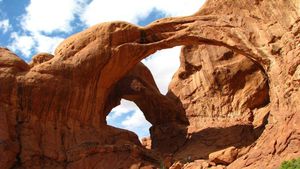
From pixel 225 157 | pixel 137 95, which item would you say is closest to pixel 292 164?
pixel 225 157

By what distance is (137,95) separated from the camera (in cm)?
3144

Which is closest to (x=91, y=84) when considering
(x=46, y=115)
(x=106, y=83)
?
(x=106, y=83)

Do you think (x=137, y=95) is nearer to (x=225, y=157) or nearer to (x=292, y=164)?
(x=225, y=157)

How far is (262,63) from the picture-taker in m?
23.9

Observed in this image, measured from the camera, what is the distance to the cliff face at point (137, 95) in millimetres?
22188

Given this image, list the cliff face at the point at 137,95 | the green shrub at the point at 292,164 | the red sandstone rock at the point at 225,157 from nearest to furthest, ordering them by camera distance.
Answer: the green shrub at the point at 292,164, the cliff face at the point at 137,95, the red sandstone rock at the point at 225,157

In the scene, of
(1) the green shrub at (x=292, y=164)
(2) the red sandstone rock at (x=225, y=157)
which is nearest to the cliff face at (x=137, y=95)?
(2) the red sandstone rock at (x=225, y=157)

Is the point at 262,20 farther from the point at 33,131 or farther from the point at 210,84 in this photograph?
the point at 33,131

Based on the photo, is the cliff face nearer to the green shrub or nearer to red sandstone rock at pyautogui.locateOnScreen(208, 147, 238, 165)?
red sandstone rock at pyautogui.locateOnScreen(208, 147, 238, 165)

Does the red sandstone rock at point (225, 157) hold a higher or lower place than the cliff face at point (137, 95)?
lower

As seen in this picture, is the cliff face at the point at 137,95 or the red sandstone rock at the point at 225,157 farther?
the red sandstone rock at the point at 225,157

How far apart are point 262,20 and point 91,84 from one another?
9873mm

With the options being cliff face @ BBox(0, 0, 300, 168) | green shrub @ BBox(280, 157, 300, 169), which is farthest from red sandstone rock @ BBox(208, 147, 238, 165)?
green shrub @ BBox(280, 157, 300, 169)

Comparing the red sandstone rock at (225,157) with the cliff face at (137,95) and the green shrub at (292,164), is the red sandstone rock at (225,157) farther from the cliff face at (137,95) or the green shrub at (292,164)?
the green shrub at (292,164)
